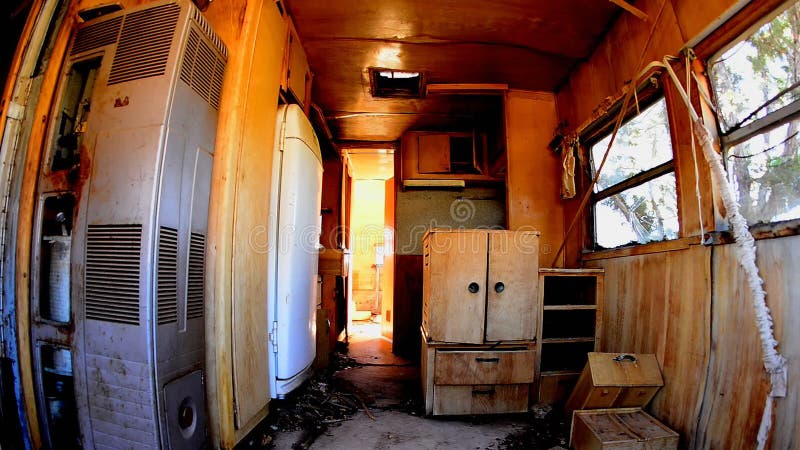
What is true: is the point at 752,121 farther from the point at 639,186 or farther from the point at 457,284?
the point at 457,284

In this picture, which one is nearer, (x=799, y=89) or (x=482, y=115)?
(x=799, y=89)

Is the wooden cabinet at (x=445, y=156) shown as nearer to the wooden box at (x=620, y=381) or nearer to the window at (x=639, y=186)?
the window at (x=639, y=186)

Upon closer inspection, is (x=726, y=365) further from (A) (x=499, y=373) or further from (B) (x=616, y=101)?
(B) (x=616, y=101)

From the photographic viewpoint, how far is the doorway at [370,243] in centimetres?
508

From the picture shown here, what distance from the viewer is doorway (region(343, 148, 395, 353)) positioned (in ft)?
16.7

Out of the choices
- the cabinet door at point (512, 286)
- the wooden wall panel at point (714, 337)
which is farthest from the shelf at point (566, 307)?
the wooden wall panel at point (714, 337)

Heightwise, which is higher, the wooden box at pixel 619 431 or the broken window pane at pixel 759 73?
the broken window pane at pixel 759 73

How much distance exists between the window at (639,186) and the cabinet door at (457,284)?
1066mm

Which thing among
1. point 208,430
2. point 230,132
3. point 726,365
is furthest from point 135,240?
point 726,365

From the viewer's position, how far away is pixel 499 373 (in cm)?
219

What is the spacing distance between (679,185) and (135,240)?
2.76 metres

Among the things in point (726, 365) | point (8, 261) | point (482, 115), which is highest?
point (482, 115)

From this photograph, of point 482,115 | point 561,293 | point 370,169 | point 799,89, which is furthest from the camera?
point 370,169

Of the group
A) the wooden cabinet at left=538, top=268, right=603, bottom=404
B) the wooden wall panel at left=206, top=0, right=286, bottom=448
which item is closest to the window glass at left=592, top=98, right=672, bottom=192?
the wooden cabinet at left=538, top=268, right=603, bottom=404
